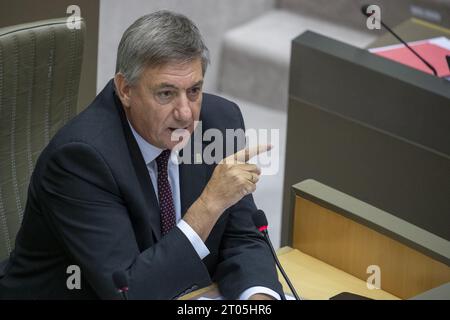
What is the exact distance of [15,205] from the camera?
2.28m

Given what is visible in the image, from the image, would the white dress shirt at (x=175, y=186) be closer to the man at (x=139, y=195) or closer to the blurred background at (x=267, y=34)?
the man at (x=139, y=195)

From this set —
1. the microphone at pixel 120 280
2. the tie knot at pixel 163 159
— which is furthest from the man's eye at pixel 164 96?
the microphone at pixel 120 280

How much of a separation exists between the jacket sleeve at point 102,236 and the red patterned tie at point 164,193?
104 mm

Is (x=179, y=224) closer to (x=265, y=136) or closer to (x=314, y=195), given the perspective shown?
(x=314, y=195)

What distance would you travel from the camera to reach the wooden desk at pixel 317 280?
2092 millimetres

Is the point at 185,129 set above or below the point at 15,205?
above

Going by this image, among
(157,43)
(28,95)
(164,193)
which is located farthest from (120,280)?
(28,95)

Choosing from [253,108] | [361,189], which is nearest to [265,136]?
[253,108]

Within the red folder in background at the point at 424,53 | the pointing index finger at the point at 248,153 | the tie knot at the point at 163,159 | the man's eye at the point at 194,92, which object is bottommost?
the red folder in background at the point at 424,53

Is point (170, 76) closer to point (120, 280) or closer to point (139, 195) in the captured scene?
point (139, 195)

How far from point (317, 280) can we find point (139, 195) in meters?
0.45

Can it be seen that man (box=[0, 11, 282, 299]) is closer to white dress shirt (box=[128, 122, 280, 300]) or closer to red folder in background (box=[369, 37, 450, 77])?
white dress shirt (box=[128, 122, 280, 300])

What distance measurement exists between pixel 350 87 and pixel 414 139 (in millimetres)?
234
